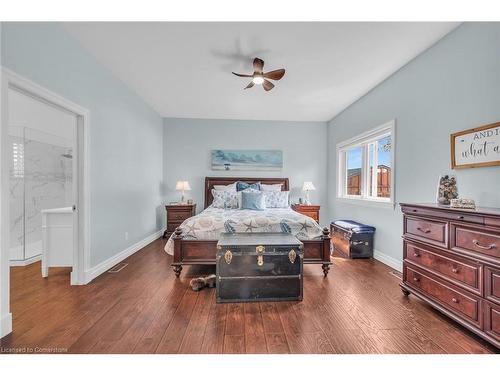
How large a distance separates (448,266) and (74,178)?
3913 millimetres

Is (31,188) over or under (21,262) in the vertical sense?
over

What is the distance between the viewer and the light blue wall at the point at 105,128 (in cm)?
208

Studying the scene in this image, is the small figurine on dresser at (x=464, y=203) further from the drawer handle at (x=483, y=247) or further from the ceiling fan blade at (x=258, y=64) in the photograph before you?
the ceiling fan blade at (x=258, y=64)

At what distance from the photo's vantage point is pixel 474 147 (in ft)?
6.95

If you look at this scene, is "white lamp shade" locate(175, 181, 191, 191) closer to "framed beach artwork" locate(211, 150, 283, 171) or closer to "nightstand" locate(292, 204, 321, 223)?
"framed beach artwork" locate(211, 150, 283, 171)

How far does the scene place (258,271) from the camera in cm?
231

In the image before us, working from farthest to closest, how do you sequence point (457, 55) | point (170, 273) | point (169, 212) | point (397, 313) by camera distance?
1. point (169, 212)
2. point (170, 273)
3. point (457, 55)
4. point (397, 313)

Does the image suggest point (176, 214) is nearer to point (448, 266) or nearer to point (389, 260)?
point (389, 260)

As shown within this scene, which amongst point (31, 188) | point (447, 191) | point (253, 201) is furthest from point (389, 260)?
point (31, 188)

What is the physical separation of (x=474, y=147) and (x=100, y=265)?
439 centimetres

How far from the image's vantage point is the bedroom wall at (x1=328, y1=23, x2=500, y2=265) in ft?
6.69

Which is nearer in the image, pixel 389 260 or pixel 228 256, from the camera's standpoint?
pixel 228 256

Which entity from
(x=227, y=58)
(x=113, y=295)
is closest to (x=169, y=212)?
(x=113, y=295)

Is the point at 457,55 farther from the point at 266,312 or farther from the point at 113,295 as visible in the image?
the point at 113,295
